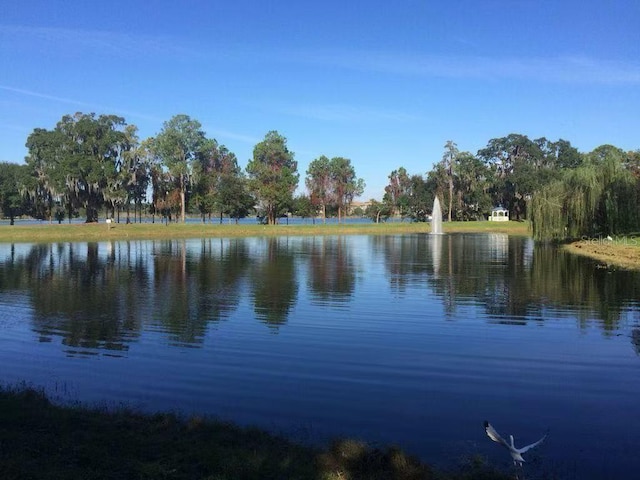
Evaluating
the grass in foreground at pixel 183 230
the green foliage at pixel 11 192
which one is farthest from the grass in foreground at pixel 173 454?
the green foliage at pixel 11 192

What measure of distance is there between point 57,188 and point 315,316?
209 feet

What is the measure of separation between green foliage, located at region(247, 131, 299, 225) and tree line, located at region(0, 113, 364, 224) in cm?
14

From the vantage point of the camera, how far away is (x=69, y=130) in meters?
73.1

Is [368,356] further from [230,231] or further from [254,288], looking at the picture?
[230,231]

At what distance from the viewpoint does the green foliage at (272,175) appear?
77.0 metres

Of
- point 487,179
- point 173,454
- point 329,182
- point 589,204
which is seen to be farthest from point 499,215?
point 173,454

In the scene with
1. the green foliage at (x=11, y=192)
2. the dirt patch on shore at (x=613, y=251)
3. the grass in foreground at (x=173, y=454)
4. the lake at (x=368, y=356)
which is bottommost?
the lake at (x=368, y=356)

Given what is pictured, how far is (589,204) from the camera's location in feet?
133

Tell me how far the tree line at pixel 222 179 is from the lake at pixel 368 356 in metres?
30.5

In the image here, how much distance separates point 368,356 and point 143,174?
231ft

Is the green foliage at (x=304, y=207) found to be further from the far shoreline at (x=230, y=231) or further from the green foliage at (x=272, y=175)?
the far shoreline at (x=230, y=231)

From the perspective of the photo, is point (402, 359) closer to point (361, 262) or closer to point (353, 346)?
point (353, 346)

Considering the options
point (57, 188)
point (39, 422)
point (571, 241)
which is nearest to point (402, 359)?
point (39, 422)

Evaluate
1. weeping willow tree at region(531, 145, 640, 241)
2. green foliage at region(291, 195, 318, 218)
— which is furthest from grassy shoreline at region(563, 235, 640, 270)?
green foliage at region(291, 195, 318, 218)
